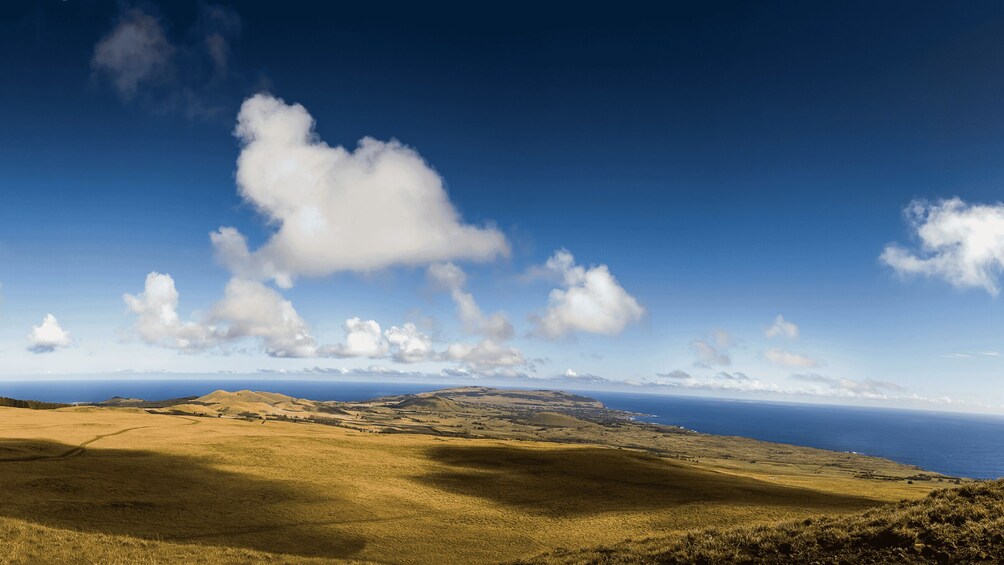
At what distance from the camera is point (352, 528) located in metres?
37.0

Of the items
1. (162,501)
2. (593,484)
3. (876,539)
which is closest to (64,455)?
(162,501)

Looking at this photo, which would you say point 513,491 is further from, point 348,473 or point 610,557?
point 610,557

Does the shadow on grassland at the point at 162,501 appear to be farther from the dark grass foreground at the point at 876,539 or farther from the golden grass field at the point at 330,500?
the dark grass foreground at the point at 876,539

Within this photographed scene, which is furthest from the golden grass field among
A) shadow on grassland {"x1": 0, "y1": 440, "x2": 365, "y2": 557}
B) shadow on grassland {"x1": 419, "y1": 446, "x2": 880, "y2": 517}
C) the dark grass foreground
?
the dark grass foreground

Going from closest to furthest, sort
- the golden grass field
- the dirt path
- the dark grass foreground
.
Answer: the dark grass foreground < the golden grass field < the dirt path

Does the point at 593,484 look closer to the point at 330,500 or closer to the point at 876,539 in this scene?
the point at 330,500

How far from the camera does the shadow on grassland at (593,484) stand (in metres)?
45.5

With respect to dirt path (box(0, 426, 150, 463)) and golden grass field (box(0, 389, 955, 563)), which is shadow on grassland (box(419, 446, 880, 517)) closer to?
golden grass field (box(0, 389, 955, 563))

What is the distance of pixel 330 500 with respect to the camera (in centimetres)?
4381

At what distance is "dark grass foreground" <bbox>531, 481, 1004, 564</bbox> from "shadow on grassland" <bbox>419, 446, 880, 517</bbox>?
17105mm

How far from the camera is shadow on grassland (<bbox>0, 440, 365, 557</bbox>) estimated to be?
3262cm

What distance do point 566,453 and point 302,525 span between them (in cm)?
4235

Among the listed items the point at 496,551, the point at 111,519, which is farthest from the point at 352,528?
the point at 111,519

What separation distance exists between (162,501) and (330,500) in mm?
13257
